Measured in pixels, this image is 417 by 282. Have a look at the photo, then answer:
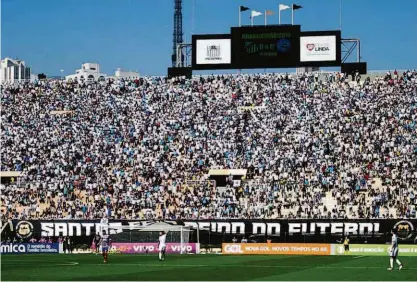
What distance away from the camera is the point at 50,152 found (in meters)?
74.4

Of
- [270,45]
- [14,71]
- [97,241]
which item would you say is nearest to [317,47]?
[270,45]

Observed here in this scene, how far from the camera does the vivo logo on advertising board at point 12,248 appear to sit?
2298 inches

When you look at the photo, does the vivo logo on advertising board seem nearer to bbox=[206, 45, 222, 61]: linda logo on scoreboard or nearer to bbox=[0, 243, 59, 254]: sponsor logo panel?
bbox=[0, 243, 59, 254]: sponsor logo panel

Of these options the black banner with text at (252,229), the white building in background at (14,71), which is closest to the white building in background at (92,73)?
the white building in background at (14,71)

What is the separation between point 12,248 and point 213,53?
26721 millimetres

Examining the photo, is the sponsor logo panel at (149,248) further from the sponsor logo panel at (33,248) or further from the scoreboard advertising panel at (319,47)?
the scoreboard advertising panel at (319,47)

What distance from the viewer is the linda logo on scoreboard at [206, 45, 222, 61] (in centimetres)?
7662

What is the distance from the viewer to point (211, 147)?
237ft

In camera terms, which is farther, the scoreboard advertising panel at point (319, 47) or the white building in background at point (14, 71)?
the white building in background at point (14, 71)

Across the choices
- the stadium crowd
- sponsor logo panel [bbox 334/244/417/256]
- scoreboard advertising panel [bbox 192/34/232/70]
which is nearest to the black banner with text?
sponsor logo panel [bbox 334/244/417/256]

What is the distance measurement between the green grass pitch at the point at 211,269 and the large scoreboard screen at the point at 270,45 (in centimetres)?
2793

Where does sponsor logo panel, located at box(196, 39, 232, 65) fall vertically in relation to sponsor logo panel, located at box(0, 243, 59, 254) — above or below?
above

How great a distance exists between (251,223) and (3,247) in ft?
53.2

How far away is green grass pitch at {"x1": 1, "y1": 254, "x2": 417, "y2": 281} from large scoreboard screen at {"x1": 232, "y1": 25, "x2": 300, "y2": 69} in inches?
1100
